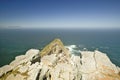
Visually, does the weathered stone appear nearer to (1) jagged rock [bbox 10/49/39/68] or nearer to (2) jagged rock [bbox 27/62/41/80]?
(2) jagged rock [bbox 27/62/41/80]

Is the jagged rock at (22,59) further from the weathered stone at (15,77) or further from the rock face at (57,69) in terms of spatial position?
the weathered stone at (15,77)

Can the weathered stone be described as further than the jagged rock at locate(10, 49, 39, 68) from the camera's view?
No

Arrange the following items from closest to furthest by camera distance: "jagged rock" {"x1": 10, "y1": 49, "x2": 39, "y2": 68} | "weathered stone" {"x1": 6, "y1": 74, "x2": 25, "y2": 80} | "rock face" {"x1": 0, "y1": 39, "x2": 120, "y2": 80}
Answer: "weathered stone" {"x1": 6, "y1": 74, "x2": 25, "y2": 80} < "rock face" {"x1": 0, "y1": 39, "x2": 120, "y2": 80} < "jagged rock" {"x1": 10, "y1": 49, "x2": 39, "y2": 68}

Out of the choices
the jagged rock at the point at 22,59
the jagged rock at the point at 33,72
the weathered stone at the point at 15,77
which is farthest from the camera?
the jagged rock at the point at 22,59

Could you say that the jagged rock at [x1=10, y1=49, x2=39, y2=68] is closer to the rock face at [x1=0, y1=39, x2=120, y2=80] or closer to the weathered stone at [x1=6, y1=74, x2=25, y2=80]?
the rock face at [x1=0, y1=39, x2=120, y2=80]

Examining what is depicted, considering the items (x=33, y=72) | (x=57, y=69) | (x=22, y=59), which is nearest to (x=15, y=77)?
(x=33, y=72)

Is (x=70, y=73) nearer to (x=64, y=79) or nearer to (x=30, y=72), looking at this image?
(x=64, y=79)

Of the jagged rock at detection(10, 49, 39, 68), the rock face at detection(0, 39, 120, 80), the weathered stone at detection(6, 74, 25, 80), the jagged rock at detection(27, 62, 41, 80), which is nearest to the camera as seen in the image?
the weathered stone at detection(6, 74, 25, 80)

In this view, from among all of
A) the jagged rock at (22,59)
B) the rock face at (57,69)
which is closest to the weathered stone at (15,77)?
the rock face at (57,69)

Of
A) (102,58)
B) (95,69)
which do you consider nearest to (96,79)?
(95,69)

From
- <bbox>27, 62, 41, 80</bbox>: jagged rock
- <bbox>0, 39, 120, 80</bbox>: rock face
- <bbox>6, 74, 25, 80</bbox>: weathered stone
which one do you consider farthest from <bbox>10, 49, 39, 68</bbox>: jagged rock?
<bbox>6, 74, 25, 80</bbox>: weathered stone

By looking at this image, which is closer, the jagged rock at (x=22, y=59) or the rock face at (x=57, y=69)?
the rock face at (x=57, y=69)
